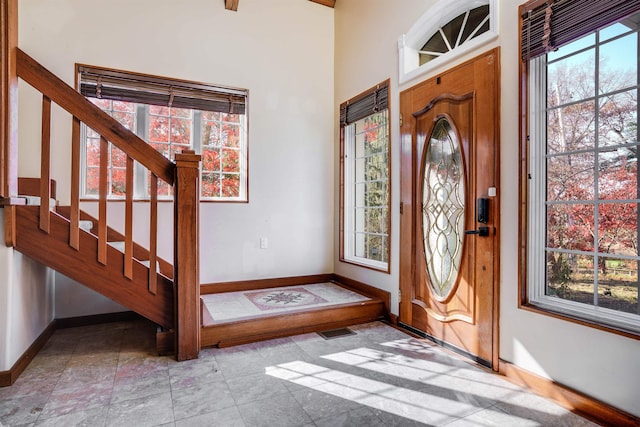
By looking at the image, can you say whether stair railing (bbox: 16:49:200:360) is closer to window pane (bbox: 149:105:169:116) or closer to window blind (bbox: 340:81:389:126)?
window pane (bbox: 149:105:169:116)

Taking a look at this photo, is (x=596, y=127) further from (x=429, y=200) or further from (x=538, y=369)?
(x=538, y=369)

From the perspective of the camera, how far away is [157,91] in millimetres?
3492

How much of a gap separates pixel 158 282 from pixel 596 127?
2.99m

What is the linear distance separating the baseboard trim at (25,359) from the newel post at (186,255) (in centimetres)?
93

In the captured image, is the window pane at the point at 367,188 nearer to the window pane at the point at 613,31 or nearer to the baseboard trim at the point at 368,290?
the baseboard trim at the point at 368,290

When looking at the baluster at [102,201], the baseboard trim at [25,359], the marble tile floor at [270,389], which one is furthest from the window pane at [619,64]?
the baseboard trim at [25,359]

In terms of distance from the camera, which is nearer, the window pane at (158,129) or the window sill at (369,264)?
the window sill at (369,264)

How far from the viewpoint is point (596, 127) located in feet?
6.27

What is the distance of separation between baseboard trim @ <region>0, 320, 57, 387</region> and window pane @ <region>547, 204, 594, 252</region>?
3.38 meters

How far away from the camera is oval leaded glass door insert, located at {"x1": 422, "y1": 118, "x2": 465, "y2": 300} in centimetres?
265

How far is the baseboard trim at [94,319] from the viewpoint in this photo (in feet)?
10.3

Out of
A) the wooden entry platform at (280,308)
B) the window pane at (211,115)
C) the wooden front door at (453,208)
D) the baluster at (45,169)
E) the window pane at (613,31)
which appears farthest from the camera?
the window pane at (211,115)

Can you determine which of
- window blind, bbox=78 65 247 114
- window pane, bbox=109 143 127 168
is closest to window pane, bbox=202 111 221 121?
window blind, bbox=78 65 247 114

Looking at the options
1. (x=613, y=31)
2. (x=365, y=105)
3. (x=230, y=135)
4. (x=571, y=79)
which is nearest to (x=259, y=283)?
(x=230, y=135)
